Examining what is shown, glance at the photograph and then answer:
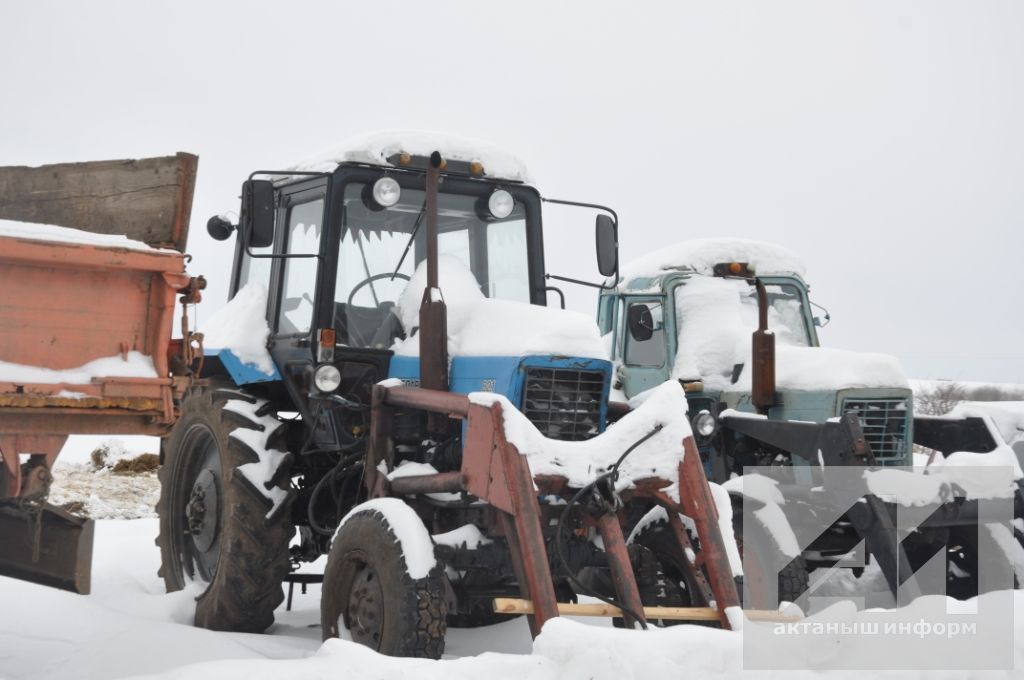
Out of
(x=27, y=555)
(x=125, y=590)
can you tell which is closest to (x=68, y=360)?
(x=27, y=555)

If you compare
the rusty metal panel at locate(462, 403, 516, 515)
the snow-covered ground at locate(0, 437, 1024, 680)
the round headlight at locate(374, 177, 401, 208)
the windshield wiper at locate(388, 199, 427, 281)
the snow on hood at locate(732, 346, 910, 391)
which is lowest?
the snow-covered ground at locate(0, 437, 1024, 680)

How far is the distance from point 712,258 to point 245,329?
14.3 feet

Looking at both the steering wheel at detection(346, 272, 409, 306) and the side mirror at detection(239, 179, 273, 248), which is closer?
the side mirror at detection(239, 179, 273, 248)

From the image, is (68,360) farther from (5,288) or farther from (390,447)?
(390,447)

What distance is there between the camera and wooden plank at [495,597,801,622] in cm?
468

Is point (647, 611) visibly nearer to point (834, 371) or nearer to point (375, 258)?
point (375, 258)

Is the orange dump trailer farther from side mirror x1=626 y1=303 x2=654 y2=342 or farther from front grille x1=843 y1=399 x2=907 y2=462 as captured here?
front grille x1=843 y1=399 x2=907 y2=462

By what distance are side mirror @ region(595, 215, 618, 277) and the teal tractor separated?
162 centimetres

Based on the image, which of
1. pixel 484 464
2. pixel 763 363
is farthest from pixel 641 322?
pixel 484 464

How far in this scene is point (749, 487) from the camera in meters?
6.97

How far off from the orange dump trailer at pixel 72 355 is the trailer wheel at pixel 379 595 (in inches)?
41.9

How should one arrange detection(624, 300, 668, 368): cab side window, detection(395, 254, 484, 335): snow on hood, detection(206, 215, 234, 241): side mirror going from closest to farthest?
1. detection(395, 254, 484, 335): snow on hood
2. detection(206, 215, 234, 241): side mirror
3. detection(624, 300, 668, 368): cab side window

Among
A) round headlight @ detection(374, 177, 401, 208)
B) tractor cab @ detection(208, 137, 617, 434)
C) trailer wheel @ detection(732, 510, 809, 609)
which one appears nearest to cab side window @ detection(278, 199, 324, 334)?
tractor cab @ detection(208, 137, 617, 434)

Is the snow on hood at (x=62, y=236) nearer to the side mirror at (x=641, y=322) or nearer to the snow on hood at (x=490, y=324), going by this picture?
the snow on hood at (x=490, y=324)
